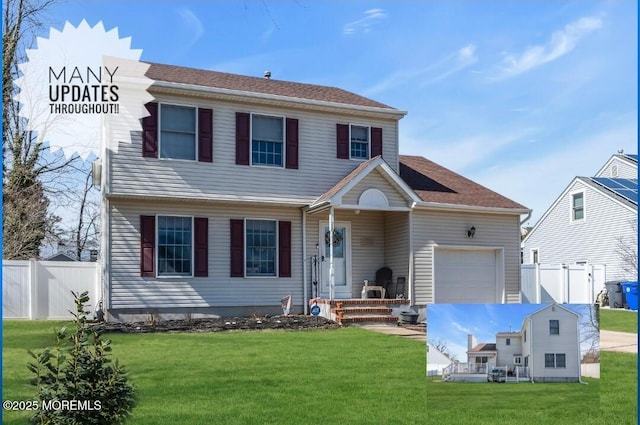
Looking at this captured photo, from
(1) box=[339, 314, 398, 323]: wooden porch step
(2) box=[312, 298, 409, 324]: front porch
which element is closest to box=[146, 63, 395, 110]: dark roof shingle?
(2) box=[312, 298, 409, 324]: front porch

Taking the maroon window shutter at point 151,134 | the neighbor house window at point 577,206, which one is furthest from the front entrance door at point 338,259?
the neighbor house window at point 577,206

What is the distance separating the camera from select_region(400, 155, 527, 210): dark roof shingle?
1502 cm

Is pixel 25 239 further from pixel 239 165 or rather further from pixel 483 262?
pixel 483 262

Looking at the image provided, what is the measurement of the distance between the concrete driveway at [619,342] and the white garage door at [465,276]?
3.84 metres

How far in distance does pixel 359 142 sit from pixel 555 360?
Answer: 11.5 metres

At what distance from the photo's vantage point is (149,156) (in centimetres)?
1285

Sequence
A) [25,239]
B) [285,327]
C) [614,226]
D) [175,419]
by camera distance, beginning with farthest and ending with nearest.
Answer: [614,226] → [285,327] → [25,239] → [175,419]

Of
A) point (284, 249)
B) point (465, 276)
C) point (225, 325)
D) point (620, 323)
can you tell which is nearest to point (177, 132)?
point (284, 249)

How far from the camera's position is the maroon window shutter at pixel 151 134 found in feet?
41.9

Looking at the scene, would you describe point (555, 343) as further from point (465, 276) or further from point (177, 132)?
point (465, 276)

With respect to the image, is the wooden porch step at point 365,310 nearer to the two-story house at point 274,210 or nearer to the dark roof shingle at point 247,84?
the two-story house at point 274,210

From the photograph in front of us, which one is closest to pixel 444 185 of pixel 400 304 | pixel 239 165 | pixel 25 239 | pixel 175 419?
pixel 400 304

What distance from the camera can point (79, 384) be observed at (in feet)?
11.4

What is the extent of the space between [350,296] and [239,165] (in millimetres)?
4151
